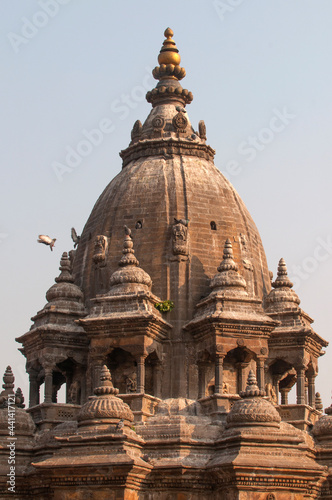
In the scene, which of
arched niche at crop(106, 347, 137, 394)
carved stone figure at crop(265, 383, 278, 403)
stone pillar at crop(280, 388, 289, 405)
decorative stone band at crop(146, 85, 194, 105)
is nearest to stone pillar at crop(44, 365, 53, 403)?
arched niche at crop(106, 347, 137, 394)

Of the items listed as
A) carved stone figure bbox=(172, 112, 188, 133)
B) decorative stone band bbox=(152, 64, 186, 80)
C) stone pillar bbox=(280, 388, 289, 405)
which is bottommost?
stone pillar bbox=(280, 388, 289, 405)

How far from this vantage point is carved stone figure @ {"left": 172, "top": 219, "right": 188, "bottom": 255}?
46.8m

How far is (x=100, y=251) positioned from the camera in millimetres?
47938

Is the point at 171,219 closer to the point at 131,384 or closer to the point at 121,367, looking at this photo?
the point at 121,367

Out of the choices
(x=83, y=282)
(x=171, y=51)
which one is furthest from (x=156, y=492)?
(x=171, y=51)

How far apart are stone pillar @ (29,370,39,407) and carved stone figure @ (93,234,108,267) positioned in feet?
15.8

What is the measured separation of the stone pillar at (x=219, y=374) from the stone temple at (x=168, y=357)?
0.03m

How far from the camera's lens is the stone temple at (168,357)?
40.4m

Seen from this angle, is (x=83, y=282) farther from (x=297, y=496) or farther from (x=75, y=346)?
(x=297, y=496)

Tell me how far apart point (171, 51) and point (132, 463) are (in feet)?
67.0

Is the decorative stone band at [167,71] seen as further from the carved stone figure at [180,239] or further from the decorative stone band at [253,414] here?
the decorative stone band at [253,414]

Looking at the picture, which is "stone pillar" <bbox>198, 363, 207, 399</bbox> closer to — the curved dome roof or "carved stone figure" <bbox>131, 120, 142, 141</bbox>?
the curved dome roof

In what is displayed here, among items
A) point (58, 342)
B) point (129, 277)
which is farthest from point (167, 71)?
point (58, 342)

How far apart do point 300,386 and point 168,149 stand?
35.6 feet
